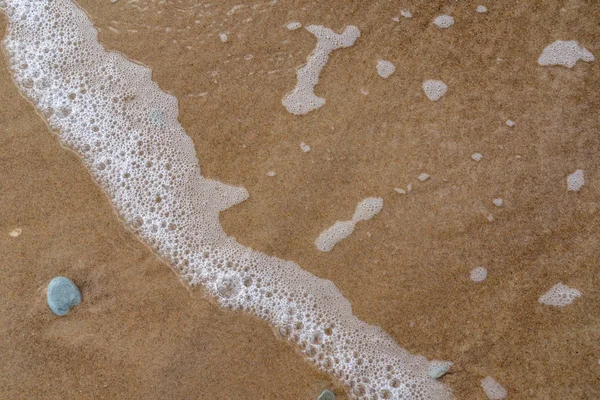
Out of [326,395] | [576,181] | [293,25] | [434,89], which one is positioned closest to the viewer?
[326,395]

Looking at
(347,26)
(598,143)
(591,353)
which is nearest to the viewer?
(591,353)

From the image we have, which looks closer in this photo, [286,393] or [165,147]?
[286,393]

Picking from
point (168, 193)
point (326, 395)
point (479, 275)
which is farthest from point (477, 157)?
point (168, 193)

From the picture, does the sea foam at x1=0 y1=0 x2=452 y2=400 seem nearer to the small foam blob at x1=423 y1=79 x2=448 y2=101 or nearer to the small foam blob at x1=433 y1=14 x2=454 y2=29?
the small foam blob at x1=423 y1=79 x2=448 y2=101

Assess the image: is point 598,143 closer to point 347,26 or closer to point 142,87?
point 347,26

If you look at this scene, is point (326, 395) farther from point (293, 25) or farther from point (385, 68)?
point (293, 25)

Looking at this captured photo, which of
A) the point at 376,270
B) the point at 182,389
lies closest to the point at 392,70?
the point at 376,270

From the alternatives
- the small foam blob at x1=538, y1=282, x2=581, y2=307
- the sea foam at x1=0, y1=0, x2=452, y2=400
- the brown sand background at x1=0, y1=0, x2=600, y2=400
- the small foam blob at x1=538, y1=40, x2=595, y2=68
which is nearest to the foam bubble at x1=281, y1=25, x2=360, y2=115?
the brown sand background at x1=0, y1=0, x2=600, y2=400
